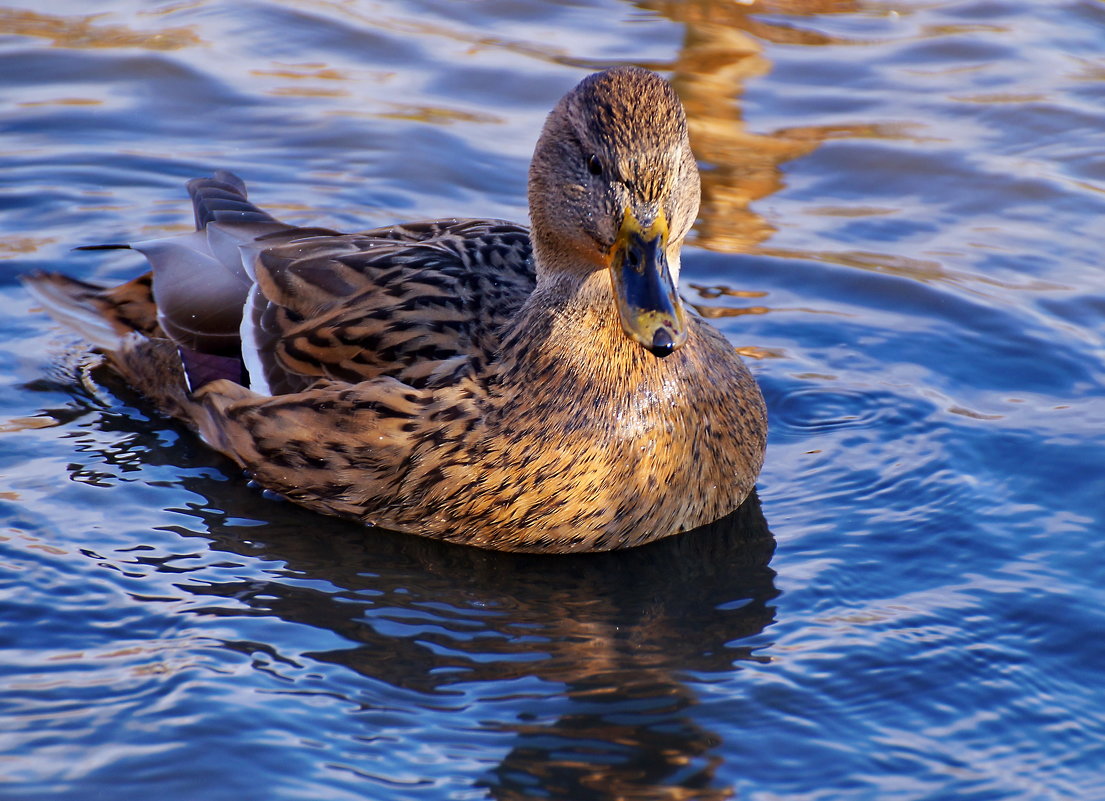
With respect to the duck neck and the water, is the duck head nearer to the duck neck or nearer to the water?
Result: the duck neck

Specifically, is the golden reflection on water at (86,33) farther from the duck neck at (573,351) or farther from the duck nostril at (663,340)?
the duck nostril at (663,340)

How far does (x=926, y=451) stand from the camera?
6777 mm

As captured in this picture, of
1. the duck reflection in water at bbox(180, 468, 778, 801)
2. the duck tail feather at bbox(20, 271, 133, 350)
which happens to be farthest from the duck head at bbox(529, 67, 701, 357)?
the duck tail feather at bbox(20, 271, 133, 350)

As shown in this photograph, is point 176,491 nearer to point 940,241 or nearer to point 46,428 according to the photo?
point 46,428

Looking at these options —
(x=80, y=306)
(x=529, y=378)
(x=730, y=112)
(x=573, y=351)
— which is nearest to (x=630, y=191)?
(x=573, y=351)

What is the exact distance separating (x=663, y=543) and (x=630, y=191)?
1545mm

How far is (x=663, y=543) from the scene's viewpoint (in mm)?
6238

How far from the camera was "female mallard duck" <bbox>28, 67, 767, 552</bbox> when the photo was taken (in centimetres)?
565

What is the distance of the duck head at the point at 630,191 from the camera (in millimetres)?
5445

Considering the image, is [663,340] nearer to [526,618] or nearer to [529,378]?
[529,378]

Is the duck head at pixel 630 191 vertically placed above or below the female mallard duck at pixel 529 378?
above

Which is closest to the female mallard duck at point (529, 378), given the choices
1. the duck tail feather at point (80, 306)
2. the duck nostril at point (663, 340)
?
the duck nostril at point (663, 340)

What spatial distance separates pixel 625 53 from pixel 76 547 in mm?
6706

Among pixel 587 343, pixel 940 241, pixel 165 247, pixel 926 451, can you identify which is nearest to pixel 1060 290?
pixel 940 241
